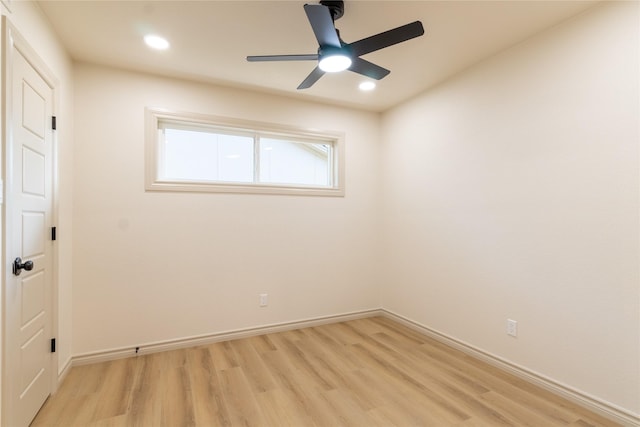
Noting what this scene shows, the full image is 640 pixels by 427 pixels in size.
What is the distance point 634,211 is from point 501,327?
126cm

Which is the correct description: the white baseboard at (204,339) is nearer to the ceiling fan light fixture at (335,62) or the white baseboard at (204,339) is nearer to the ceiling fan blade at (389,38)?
the ceiling fan light fixture at (335,62)

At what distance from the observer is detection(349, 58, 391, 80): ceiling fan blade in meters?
2.07

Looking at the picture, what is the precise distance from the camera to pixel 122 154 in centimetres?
281

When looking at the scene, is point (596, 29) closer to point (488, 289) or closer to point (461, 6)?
point (461, 6)

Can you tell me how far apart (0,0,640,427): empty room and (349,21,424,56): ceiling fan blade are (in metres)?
0.01

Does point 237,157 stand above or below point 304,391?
above

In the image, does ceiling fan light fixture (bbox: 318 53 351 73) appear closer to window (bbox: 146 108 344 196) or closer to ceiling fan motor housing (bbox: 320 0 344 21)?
ceiling fan motor housing (bbox: 320 0 344 21)

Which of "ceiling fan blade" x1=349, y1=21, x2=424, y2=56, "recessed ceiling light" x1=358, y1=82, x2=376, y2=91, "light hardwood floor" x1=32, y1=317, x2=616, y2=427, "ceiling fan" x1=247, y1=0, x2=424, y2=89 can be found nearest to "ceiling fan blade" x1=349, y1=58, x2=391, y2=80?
"ceiling fan" x1=247, y1=0, x2=424, y2=89

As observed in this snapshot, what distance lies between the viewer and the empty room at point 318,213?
1.92m

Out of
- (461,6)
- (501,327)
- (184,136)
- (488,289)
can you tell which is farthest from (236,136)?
(501,327)

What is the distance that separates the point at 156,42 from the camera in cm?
242

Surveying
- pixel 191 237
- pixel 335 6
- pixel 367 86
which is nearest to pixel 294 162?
pixel 367 86

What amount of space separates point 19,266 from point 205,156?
1.86m

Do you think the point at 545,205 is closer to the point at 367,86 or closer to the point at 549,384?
the point at 549,384
